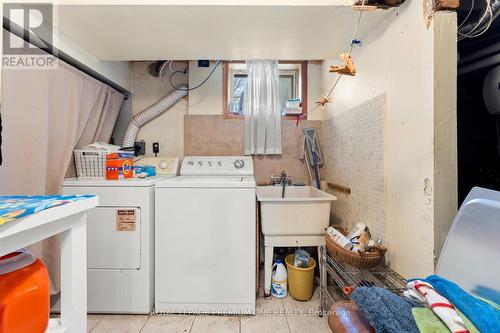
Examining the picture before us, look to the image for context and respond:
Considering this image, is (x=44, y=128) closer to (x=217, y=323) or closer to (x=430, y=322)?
(x=217, y=323)

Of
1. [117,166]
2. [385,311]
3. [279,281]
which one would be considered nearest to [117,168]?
[117,166]

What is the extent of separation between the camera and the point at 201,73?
2365 millimetres

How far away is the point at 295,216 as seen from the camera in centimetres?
164

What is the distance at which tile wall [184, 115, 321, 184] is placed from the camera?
2363 millimetres

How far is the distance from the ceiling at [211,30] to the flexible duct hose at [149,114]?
1.85 feet

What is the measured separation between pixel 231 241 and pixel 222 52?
1.39 meters

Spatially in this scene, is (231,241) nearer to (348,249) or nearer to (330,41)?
(348,249)

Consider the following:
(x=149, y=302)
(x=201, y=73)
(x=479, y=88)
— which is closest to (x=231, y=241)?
(x=149, y=302)

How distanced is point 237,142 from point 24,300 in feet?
6.33

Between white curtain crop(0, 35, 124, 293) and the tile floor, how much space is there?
444 mm

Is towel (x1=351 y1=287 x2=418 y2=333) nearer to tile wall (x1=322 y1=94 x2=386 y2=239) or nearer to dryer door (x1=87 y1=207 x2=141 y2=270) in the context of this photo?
tile wall (x1=322 y1=94 x2=386 y2=239)

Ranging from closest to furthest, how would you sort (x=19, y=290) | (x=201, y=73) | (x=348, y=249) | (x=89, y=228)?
(x=19, y=290) → (x=348, y=249) → (x=89, y=228) → (x=201, y=73)

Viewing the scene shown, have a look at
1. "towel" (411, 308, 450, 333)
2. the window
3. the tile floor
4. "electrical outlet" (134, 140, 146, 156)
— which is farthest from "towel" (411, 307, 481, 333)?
"electrical outlet" (134, 140, 146, 156)

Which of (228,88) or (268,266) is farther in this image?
(228,88)
